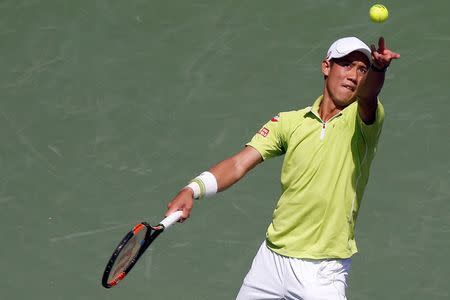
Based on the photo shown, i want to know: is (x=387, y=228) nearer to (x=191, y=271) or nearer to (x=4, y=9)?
(x=191, y=271)

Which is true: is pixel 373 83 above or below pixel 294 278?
above

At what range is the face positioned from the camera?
8312 mm

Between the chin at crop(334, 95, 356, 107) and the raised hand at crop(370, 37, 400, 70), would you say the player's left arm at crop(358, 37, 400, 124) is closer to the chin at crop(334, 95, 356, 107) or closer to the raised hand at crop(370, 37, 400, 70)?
the raised hand at crop(370, 37, 400, 70)

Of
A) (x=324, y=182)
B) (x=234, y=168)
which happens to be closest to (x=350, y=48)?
(x=324, y=182)

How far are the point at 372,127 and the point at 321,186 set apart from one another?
0.52 m

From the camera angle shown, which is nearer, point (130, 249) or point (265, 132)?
point (130, 249)

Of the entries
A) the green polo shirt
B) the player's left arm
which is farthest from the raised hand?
the green polo shirt

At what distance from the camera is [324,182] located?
8133 millimetres

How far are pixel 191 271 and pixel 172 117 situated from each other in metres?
1.66

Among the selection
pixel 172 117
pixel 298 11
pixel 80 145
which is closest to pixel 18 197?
pixel 80 145

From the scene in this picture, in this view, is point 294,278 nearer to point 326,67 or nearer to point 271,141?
point 271,141

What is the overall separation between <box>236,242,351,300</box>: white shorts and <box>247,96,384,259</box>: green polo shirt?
7 centimetres

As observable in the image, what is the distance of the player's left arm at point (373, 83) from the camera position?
24.0ft

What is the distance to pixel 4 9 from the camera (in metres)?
12.4
